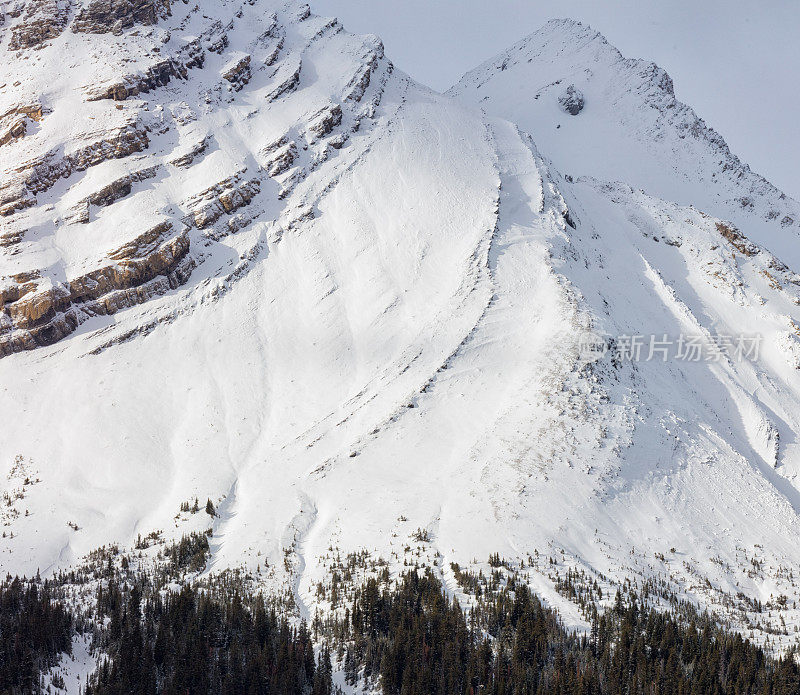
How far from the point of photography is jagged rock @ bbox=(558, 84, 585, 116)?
126812 millimetres

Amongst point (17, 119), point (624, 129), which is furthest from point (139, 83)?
point (624, 129)

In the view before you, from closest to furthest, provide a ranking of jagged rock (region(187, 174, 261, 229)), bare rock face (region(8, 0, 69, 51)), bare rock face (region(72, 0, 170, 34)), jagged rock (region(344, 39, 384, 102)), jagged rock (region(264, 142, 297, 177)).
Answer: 1. jagged rock (region(187, 174, 261, 229))
2. jagged rock (region(264, 142, 297, 177))
3. jagged rock (region(344, 39, 384, 102))
4. bare rock face (region(8, 0, 69, 51))
5. bare rock face (region(72, 0, 170, 34))

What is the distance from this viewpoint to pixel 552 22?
16788 centimetres

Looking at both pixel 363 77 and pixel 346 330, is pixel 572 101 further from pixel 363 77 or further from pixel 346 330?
pixel 346 330

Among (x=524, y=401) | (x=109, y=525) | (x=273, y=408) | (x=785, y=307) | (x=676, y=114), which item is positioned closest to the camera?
(x=109, y=525)

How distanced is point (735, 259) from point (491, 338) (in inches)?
1477

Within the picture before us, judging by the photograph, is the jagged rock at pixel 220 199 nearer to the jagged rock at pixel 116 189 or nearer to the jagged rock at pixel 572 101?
the jagged rock at pixel 116 189

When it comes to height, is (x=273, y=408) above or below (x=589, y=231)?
below

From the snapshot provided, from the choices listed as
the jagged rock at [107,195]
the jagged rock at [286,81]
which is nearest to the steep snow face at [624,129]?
the jagged rock at [286,81]

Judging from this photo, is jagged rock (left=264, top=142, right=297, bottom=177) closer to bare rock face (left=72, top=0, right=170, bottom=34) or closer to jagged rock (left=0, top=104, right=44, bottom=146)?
jagged rock (left=0, top=104, right=44, bottom=146)

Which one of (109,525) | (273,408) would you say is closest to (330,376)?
(273,408)

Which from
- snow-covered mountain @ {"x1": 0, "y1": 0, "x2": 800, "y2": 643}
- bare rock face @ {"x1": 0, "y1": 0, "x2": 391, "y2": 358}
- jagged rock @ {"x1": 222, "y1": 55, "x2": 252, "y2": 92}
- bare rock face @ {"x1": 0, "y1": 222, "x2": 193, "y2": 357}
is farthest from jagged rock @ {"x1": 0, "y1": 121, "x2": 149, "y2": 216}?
jagged rock @ {"x1": 222, "y1": 55, "x2": 252, "y2": 92}

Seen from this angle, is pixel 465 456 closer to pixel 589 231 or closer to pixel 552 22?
pixel 589 231

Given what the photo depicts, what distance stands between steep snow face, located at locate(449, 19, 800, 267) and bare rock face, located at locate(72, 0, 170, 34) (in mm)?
66304
